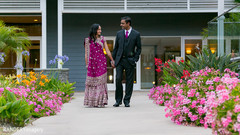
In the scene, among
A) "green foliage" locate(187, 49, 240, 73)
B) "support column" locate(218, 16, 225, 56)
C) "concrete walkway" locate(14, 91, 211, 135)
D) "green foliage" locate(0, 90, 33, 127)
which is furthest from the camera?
"support column" locate(218, 16, 225, 56)

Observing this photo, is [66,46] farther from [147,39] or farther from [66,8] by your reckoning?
[147,39]

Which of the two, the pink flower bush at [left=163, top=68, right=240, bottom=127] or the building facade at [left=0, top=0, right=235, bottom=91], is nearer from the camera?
the pink flower bush at [left=163, top=68, right=240, bottom=127]

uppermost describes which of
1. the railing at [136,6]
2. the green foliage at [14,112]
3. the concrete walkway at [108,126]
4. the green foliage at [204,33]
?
the railing at [136,6]

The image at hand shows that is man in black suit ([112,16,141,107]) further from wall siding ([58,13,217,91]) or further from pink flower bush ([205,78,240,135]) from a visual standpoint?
wall siding ([58,13,217,91])

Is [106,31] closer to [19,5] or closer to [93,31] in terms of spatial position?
[19,5]

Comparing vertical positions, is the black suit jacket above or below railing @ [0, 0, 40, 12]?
below

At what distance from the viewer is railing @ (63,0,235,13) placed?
433 inches

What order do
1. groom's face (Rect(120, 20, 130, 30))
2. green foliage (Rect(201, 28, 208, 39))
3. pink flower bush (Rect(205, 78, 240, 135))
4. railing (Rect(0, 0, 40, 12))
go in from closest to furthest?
pink flower bush (Rect(205, 78, 240, 135)), groom's face (Rect(120, 20, 130, 30)), railing (Rect(0, 0, 40, 12)), green foliage (Rect(201, 28, 208, 39))

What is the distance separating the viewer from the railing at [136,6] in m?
11.0

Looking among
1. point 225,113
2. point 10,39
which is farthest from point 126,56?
point 10,39

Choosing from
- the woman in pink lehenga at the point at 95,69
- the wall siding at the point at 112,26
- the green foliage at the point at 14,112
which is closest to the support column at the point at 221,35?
the woman in pink lehenga at the point at 95,69

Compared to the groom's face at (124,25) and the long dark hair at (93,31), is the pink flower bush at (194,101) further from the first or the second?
the long dark hair at (93,31)

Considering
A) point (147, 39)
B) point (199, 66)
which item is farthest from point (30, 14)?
point (199, 66)

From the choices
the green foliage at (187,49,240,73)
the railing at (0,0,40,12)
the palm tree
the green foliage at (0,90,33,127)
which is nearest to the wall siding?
the railing at (0,0,40,12)
